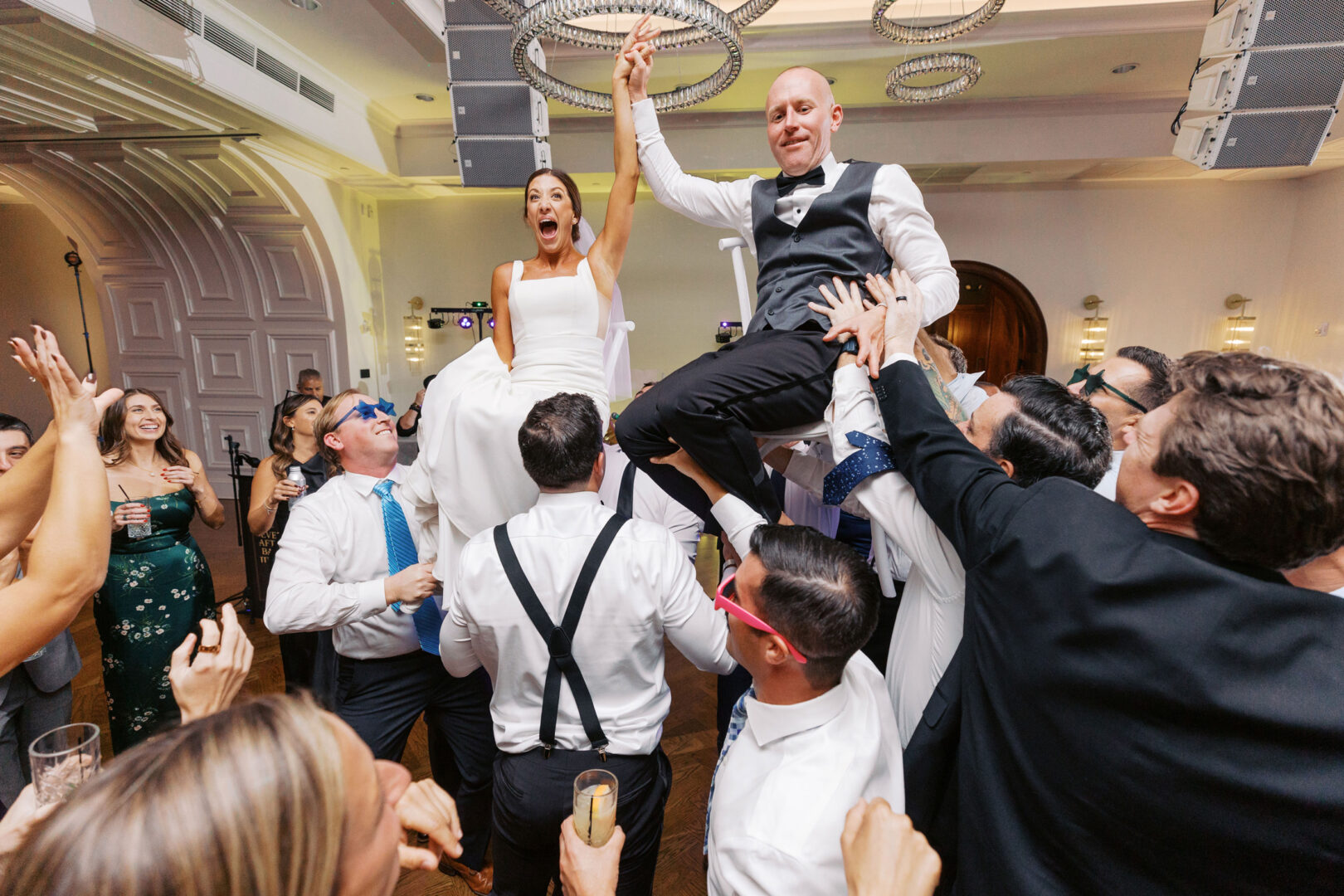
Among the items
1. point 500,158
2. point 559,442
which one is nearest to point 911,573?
point 559,442

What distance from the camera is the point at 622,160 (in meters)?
1.85

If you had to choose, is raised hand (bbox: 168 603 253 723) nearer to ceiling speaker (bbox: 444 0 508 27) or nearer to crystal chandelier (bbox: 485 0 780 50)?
crystal chandelier (bbox: 485 0 780 50)

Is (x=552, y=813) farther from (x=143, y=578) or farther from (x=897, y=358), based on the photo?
(x=143, y=578)

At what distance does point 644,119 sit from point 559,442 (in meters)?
1.04

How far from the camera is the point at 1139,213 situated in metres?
7.43

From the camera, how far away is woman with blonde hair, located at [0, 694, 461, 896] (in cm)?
50

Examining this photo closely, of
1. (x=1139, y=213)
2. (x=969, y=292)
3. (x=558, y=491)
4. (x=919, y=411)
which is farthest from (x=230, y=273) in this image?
(x=1139, y=213)

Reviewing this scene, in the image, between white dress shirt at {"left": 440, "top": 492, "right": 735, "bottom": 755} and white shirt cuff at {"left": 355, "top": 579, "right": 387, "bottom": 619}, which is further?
white shirt cuff at {"left": 355, "top": 579, "right": 387, "bottom": 619}

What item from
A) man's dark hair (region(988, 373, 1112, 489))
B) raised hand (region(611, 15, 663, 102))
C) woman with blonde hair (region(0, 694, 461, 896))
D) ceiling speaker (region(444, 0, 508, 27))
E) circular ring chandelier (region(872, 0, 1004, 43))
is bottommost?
woman with blonde hair (region(0, 694, 461, 896))

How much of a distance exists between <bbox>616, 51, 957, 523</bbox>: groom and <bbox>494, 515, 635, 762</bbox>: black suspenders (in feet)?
1.06

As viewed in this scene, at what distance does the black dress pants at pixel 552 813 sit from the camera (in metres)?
1.58

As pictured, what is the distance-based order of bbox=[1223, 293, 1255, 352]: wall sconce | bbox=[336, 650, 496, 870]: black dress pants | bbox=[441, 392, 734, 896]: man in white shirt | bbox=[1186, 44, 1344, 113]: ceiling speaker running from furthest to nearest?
bbox=[1223, 293, 1255, 352]: wall sconce < bbox=[1186, 44, 1344, 113]: ceiling speaker < bbox=[336, 650, 496, 870]: black dress pants < bbox=[441, 392, 734, 896]: man in white shirt

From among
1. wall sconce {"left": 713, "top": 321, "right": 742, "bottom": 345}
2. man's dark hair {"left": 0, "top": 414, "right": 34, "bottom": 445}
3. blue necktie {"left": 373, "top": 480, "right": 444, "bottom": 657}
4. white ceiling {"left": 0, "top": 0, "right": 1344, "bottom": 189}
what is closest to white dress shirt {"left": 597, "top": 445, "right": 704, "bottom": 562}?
blue necktie {"left": 373, "top": 480, "right": 444, "bottom": 657}

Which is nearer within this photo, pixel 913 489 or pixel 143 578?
pixel 913 489
